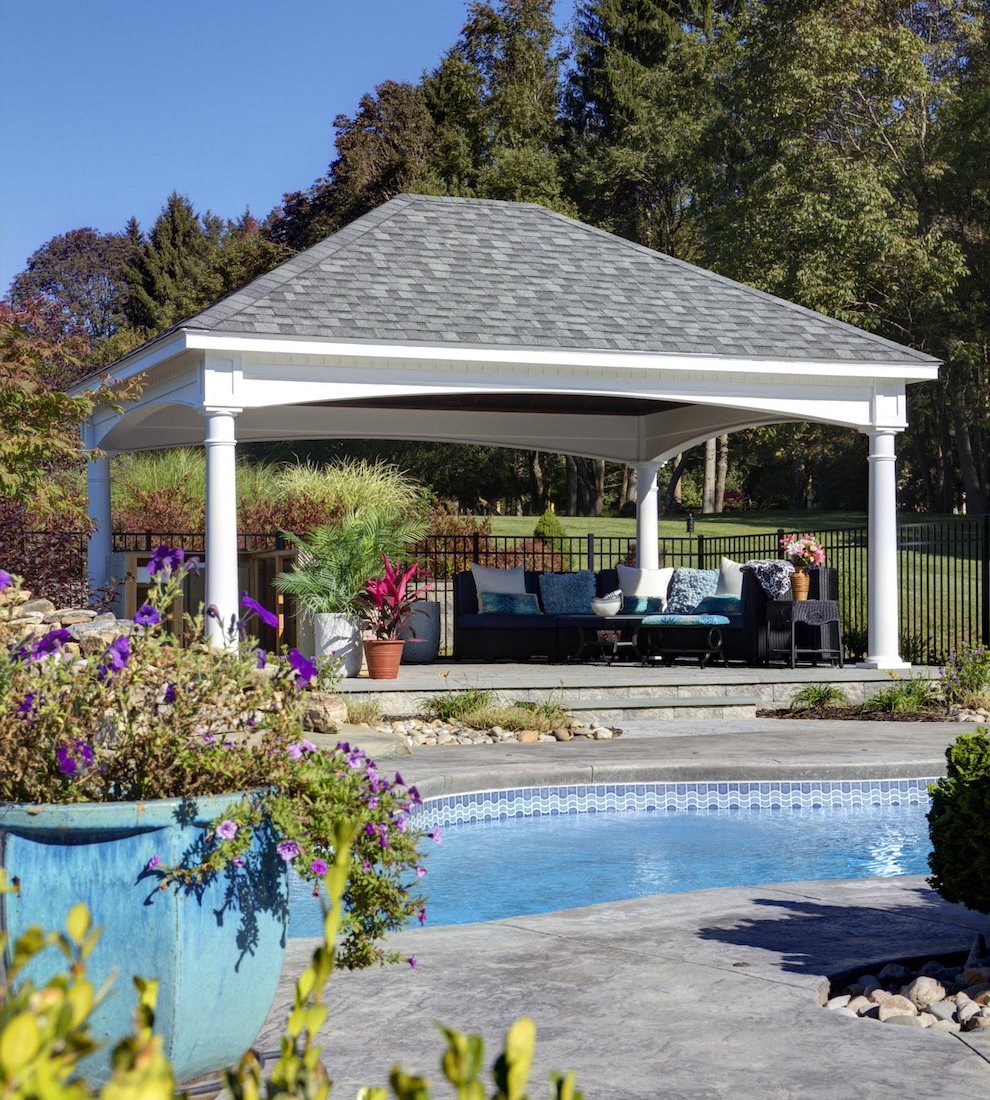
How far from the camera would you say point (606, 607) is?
15266 mm

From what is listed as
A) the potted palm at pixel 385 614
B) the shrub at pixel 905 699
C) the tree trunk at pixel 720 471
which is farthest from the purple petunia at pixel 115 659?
the tree trunk at pixel 720 471

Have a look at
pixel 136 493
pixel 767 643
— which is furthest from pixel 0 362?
pixel 136 493

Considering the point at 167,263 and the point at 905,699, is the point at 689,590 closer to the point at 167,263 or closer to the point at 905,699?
the point at 905,699

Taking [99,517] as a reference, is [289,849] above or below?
below

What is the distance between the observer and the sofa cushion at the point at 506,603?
15945mm

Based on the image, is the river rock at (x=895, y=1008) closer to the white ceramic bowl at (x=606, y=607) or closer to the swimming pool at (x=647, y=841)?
→ the swimming pool at (x=647, y=841)

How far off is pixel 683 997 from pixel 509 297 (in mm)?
10207

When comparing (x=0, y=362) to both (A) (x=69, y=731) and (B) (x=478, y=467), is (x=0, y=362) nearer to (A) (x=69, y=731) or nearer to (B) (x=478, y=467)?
(A) (x=69, y=731)

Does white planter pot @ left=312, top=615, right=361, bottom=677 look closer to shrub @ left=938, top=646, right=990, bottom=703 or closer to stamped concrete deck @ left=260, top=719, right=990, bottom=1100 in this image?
shrub @ left=938, top=646, right=990, bottom=703

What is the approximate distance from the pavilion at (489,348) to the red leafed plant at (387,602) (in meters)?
1.36

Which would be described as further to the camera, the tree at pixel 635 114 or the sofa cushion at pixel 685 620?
the tree at pixel 635 114

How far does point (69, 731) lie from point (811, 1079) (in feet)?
6.17

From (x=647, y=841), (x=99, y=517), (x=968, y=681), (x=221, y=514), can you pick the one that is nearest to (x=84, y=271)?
(x=99, y=517)

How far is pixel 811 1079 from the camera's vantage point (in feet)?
10.6
